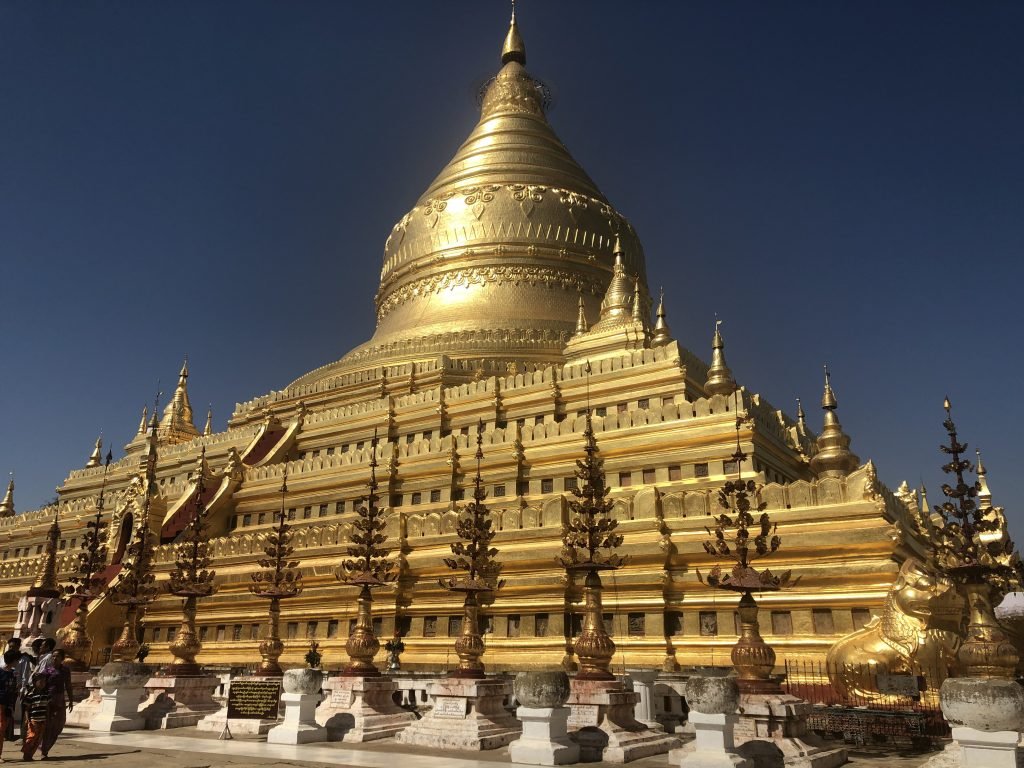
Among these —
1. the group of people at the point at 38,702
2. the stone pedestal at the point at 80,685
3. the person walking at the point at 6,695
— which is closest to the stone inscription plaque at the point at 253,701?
the group of people at the point at 38,702

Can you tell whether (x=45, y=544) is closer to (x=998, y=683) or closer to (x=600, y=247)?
(x=600, y=247)

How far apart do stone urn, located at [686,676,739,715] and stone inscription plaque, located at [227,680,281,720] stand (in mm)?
7845

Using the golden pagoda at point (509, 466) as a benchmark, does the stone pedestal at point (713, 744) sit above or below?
below

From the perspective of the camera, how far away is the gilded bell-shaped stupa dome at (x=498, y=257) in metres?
39.3

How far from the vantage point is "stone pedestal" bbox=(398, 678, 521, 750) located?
1387 centimetres

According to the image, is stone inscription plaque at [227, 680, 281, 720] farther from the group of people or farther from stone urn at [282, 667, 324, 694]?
the group of people

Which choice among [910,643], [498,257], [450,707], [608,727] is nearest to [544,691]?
[608,727]

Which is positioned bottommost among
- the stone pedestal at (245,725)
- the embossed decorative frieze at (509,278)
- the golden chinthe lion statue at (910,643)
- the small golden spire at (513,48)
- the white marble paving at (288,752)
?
the white marble paving at (288,752)

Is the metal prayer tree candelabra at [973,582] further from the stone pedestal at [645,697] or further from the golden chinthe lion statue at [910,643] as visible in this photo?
the stone pedestal at [645,697]

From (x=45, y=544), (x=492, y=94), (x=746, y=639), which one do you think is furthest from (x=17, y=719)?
(x=492, y=94)

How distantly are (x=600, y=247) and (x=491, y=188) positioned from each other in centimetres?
692

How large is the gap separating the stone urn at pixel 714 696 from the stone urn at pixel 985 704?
8.32 feet

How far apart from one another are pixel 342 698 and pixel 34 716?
5.67 meters

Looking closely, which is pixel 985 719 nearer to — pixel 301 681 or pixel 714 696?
pixel 714 696
